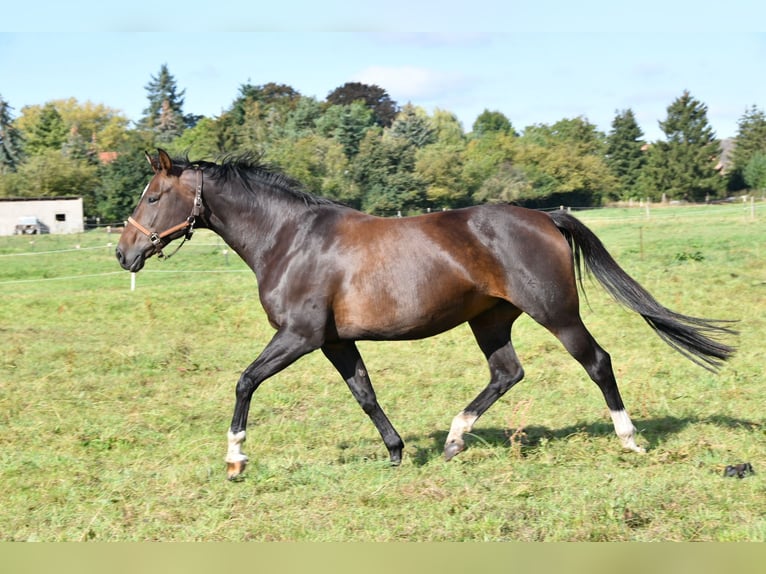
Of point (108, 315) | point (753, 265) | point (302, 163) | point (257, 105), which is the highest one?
point (257, 105)

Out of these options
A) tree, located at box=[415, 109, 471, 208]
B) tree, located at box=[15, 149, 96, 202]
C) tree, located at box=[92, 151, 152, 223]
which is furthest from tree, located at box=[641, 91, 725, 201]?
tree, located at box=[15, 149, 96, 202]

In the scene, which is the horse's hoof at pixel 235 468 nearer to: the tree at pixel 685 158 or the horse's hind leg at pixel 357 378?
the horse's hind leg at pixel 357 378

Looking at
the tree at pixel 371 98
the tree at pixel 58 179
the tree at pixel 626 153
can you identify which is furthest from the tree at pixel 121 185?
the tree at pixel 371 98

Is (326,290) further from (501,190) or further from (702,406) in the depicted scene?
(501,190)

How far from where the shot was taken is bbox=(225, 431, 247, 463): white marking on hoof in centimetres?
558

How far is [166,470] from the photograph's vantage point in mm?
5750

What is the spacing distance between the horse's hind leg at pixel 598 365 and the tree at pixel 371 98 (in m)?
78.8

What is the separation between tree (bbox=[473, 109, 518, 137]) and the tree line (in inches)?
1133

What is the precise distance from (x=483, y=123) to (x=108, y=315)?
3595 inches

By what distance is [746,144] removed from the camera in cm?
5750

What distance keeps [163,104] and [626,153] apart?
2339 inches

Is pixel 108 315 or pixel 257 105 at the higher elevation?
pixel 257 105

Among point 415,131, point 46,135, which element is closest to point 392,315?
point 415,131

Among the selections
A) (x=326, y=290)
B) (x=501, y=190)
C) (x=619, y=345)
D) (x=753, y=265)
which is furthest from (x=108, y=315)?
(x=501, y=190)
